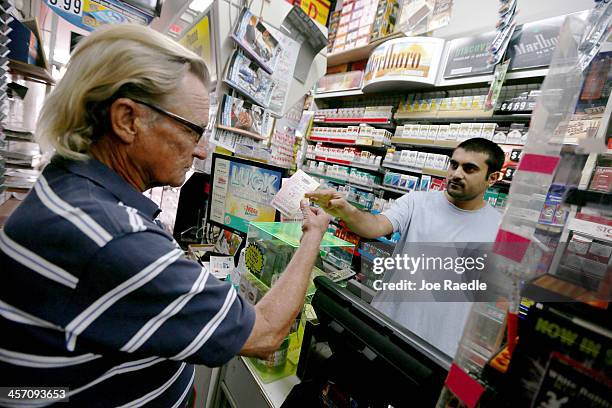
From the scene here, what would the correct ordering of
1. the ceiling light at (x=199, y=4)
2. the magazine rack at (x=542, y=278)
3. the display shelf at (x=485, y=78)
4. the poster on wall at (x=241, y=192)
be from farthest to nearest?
the ceiling light at (x=199, y=4), the display shelf at (x=485, y=78), the poster on wall at (x=241, y=192), the magazine rack at (x=542, y=278)

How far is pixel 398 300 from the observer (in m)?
1.74

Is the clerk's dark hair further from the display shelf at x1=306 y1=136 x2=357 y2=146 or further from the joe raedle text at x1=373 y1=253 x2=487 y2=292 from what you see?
the display shelf at x1=306 y1=136 x2=357 y2=146

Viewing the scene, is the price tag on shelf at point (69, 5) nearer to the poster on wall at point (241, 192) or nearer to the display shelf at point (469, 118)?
the poster on wall at point (241, 192)

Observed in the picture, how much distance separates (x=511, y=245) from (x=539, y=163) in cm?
12

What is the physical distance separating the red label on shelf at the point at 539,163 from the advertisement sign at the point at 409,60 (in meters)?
3.64

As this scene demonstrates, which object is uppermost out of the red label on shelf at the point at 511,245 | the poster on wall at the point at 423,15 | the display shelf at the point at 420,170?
the poster on wall at the point at 423,15

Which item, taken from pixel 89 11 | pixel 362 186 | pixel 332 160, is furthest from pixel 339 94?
pixel 89 11

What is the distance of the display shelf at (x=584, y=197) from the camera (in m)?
0.42

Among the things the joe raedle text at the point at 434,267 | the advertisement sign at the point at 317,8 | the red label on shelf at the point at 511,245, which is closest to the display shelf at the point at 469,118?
the joe raedle text at the point at 434,267

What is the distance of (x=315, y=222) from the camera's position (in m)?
1.12

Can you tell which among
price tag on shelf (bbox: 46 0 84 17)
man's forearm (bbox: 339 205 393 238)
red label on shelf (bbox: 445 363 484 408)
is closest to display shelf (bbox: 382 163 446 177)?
man's forearm (bbox: 339 205 393 238)

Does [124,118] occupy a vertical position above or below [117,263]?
above

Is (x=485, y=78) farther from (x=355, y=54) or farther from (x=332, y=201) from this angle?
(x=332, y=201)

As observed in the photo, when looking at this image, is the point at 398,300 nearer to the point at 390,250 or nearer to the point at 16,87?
the point at 390,250
